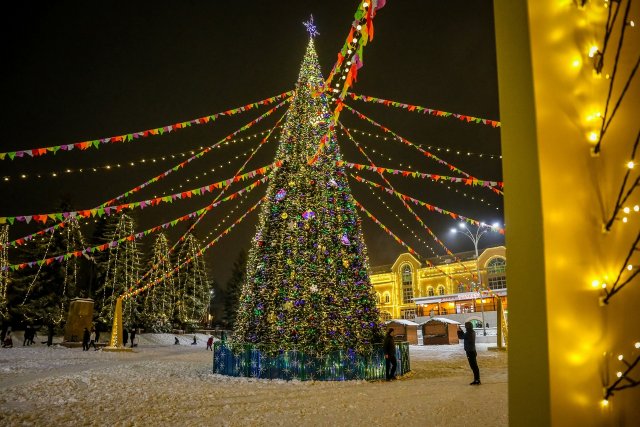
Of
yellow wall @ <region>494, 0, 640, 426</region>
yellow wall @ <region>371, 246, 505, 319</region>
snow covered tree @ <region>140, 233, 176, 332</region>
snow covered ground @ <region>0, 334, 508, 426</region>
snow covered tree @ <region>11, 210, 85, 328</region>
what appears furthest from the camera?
yellow wall @ <region>371, 246, 505, 319</region>

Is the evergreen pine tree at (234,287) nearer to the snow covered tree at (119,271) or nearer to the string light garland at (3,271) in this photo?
the snow covered tree at (119,271)

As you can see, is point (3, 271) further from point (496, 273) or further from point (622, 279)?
point (496, 273)

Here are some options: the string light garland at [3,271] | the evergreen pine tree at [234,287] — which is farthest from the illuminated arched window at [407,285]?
the string light garland at [3,271]

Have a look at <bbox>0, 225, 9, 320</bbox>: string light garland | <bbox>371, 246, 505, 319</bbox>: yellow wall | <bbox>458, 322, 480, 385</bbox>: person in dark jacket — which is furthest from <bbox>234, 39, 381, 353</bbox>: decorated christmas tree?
<bbox>371, 246, 505, 319</bbox>: yellow wall

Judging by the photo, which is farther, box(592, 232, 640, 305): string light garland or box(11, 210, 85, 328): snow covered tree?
box(11, 210, 85, 328): snow covered tree

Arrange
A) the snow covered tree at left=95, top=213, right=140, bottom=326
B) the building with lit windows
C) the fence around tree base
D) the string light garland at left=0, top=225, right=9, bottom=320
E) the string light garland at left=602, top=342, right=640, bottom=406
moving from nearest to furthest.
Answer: the string light garland at left=602, top=342, right=640, bottom=406 → the fence around tree base → the string light garland at left=0, top=225, right=9, bottom=320 → the snow covered tree at left=95, top=213, right=140, bottom=326 → the building with lit windows

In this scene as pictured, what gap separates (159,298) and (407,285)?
34198 mm

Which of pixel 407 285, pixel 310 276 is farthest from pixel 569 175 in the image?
pixel 407 285

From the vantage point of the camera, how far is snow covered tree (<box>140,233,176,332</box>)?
37750 mm

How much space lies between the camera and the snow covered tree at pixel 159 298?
37.8m

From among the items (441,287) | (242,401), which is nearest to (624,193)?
(242,401)

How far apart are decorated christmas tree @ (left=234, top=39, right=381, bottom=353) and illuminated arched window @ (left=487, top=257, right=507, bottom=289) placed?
142 ft

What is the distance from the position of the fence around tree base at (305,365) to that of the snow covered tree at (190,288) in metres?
31.3

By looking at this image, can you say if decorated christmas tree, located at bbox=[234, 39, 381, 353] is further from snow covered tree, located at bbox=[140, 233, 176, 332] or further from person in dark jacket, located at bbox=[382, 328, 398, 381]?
snow covered tree, located at bbox=[140, 233, 176, 332]
